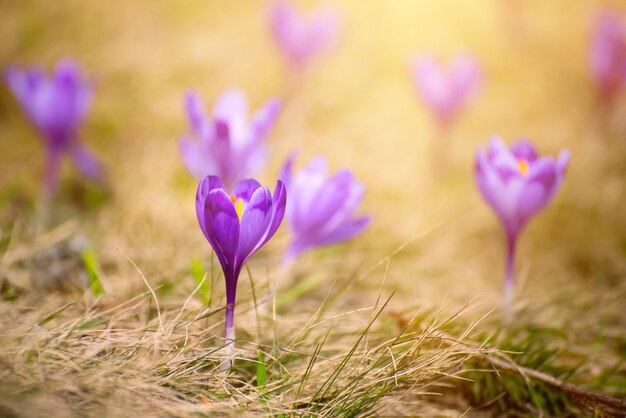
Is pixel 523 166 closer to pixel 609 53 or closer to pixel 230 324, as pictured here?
pixel 230 324

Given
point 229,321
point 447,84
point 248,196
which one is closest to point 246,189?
point 248,196

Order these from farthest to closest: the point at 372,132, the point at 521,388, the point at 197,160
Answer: the point at 372,132 < the point at 197,160 < the point at 521,388

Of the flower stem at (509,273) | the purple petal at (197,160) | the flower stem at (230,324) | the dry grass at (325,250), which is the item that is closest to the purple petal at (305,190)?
the dry grass at (325,250)

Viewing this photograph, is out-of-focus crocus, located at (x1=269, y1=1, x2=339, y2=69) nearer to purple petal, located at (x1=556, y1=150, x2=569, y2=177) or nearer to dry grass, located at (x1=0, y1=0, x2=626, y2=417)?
dry grass, located at (x1=0, y1=0, x2=626, y2=417)

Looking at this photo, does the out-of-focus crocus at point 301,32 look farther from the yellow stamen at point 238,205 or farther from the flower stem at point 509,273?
the yellow stamen at point 238,205

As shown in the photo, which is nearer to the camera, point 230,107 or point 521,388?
point 521,388
